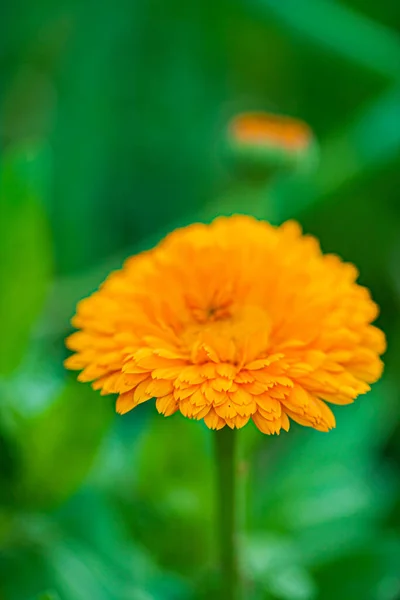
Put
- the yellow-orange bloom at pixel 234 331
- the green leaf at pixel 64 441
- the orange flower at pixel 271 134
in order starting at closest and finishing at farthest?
the yellow-orange bloom at pixel 234 331 < the green leaf at pixel 64 441 < the orange flower at pixel 271 134

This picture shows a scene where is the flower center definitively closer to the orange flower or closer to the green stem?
the green stem

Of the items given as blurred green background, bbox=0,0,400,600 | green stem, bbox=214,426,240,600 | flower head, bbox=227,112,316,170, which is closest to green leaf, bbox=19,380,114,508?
blurred green background, bbox=0,0,400,600

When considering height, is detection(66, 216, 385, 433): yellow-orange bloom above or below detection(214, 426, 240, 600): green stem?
above

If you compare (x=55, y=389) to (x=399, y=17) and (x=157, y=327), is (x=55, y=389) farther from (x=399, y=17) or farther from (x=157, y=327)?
(x=399, y=17)

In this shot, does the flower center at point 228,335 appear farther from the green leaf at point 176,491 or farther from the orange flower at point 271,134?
the orange flower at point 271,134

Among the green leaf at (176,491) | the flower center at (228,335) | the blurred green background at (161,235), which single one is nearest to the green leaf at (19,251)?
the blurred green background at (161,235)

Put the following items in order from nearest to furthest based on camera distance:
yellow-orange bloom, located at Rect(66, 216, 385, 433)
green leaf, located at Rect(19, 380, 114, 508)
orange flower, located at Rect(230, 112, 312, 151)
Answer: yellow-orange bloom, located at Rect(66, 216, 385, 433), green leaf, located at Rect(19, 380, 114, 508), orange flower, located at Rect(230, 112, 312, 151)
